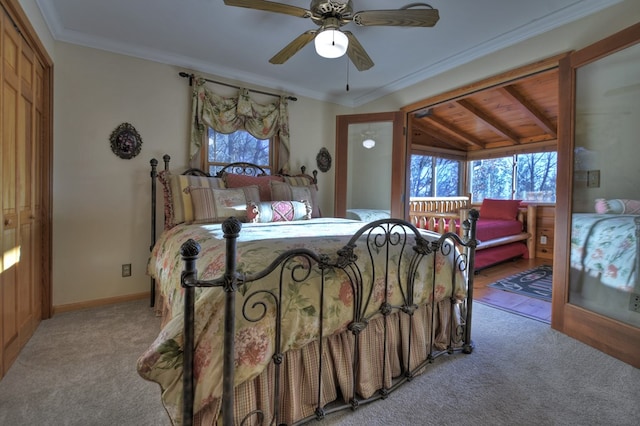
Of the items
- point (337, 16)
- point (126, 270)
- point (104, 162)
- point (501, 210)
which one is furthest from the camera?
point (501, 210)

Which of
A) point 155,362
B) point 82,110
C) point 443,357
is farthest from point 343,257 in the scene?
point 82,110

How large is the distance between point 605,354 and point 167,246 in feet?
9.99

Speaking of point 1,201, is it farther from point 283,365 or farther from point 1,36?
point 283,365

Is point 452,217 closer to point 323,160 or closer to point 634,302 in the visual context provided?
point 323,160

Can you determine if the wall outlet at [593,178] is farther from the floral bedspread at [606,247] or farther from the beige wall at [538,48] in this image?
the beige wall at [538,48]

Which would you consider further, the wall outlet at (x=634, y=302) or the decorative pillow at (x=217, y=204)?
the decorative pillow at (x=217, y=204)

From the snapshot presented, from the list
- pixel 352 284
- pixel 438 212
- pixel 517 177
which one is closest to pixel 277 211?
pixel 352 284

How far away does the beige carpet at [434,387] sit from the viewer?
137 centimetres

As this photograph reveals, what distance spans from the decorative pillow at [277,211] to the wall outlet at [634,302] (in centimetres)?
238

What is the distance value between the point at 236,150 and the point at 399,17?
7.42 ft

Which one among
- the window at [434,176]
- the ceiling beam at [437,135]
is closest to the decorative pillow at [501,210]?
the window at [434,176]

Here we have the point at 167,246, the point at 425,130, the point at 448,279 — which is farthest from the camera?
the point at 425,130

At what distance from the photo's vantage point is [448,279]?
1.88 meters

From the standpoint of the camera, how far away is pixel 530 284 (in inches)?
138
